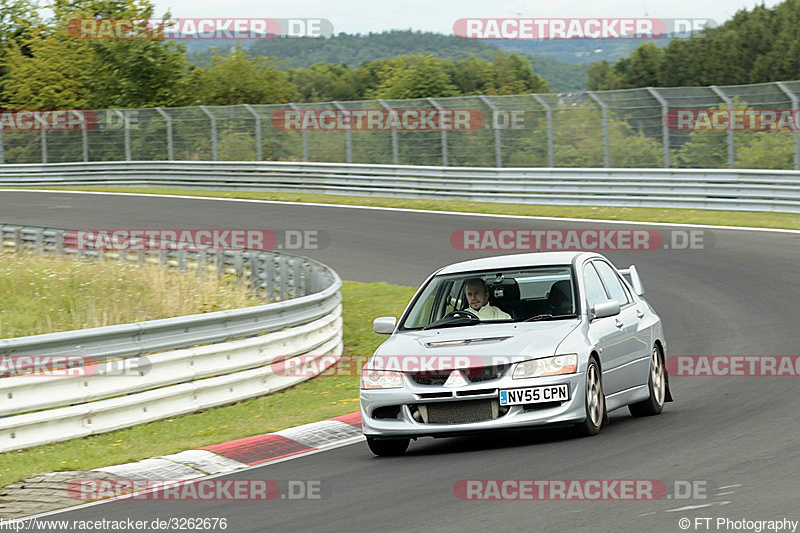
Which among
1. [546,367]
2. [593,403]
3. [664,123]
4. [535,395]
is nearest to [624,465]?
[535,395]

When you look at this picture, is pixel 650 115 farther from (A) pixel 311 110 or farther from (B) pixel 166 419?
(B) pixel 166 419

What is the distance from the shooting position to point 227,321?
472 inches

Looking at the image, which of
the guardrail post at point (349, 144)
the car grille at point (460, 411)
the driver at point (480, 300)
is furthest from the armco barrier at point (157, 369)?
the guardrail post at point (349, 144)

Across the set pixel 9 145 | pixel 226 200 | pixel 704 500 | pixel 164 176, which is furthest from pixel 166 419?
pixel 9 145

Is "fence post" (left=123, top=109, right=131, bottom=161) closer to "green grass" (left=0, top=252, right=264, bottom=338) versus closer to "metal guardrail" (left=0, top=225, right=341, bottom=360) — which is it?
"metal guardrail" (left=0, top=225, right=341, bottom=360)

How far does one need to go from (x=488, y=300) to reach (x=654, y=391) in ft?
5.72

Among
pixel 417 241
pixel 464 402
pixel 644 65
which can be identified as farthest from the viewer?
pixel 644 65

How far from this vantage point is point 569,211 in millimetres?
27531

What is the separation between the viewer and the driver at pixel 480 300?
368 inches

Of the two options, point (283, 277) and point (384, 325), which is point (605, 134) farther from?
point (384, 325)

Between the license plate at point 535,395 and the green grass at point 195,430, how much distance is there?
275cm

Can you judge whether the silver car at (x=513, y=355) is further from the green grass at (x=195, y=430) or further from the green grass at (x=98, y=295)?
the green grass at (x=98, y=295)

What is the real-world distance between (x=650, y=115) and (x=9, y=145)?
24.9 metres

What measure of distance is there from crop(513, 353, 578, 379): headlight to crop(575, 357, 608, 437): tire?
173 millimetres
